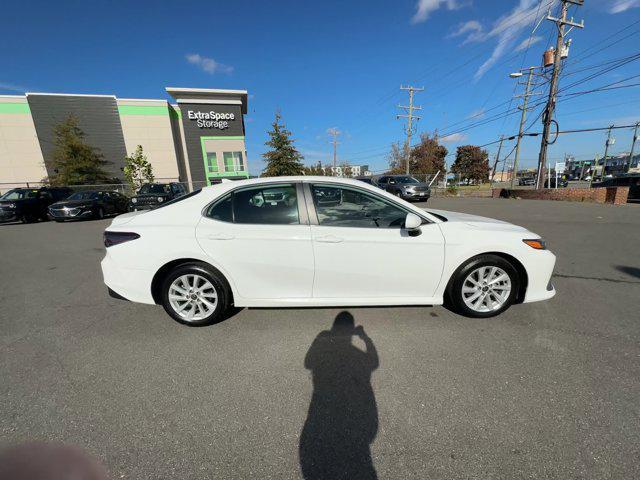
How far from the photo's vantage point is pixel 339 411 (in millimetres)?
2031

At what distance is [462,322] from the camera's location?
3.16m

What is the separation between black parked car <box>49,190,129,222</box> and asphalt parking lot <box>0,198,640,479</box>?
38.2 ft

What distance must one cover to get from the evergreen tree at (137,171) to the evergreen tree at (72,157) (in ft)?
10.1

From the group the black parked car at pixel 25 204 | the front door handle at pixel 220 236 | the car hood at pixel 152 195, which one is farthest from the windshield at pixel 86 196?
Answer: the front door handle at pixel 220 236

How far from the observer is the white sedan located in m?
2.96

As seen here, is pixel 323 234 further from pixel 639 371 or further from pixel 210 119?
pixel 210 119

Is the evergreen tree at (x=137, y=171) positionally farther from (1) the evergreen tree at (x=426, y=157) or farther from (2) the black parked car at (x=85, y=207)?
(1) the evergreen tree at (x=426, y=157)

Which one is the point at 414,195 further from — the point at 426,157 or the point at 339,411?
the point at 426,157

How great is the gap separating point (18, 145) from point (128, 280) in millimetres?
37528

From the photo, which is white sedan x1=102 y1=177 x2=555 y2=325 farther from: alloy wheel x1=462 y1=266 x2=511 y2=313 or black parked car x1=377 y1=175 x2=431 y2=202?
black parked car x1=377 y1=175 x2=431 y2=202

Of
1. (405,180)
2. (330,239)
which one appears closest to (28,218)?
(330,239)

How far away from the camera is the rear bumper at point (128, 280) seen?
10.2 feet

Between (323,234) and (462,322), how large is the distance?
1.88m

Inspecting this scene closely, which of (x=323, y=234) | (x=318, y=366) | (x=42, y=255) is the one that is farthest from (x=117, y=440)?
(x=42, y=255)
